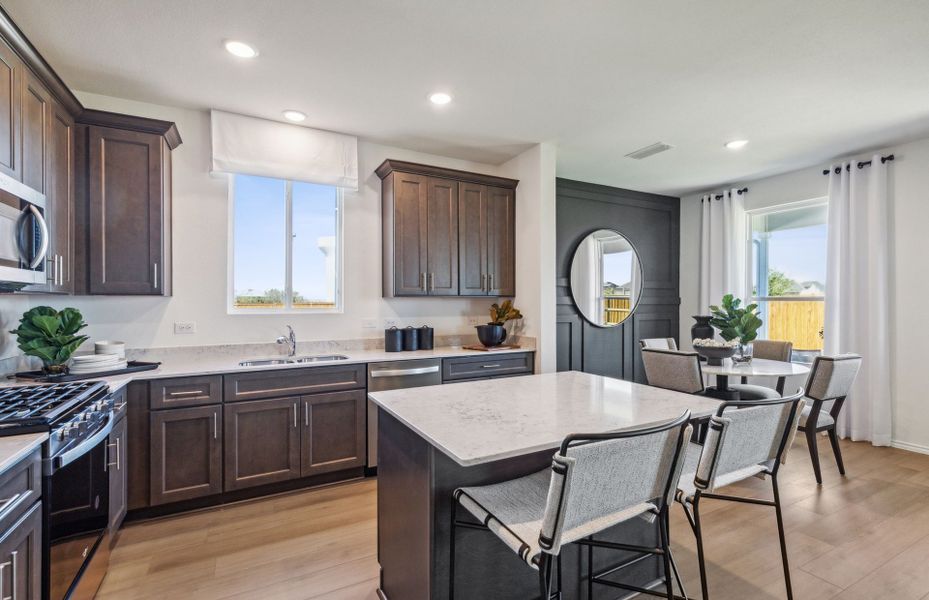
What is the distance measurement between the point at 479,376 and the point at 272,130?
2536 mm

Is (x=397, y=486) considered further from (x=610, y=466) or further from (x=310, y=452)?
(x=310, y=452)

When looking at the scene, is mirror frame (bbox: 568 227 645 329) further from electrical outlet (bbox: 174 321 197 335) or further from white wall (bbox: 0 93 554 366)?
electrical outlet (bbox: 174 321 197 335)

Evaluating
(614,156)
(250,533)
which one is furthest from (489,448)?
(614,156)

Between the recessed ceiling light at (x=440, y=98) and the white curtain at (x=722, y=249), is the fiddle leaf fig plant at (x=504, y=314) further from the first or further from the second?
the white curtain at (x=722, y=249)

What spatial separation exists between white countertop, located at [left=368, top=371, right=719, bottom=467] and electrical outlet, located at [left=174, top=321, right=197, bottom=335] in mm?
2042

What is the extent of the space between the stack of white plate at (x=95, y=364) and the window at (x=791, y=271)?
596cm

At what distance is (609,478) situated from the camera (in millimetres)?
1248

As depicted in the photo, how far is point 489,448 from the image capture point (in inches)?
50.6

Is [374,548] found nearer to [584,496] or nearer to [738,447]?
[584,496]

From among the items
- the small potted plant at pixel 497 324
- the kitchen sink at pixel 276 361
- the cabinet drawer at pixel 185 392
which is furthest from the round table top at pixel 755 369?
the cabinet drawer at pixel 185 392

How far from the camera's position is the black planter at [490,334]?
13.0 feet

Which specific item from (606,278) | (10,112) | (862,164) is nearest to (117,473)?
(10,112)

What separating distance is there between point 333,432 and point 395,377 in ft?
1.89

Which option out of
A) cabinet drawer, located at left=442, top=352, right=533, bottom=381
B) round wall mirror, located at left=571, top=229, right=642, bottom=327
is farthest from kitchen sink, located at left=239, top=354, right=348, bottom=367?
round wall mirror, located at left=571, top=229, right=642, bottom=327
